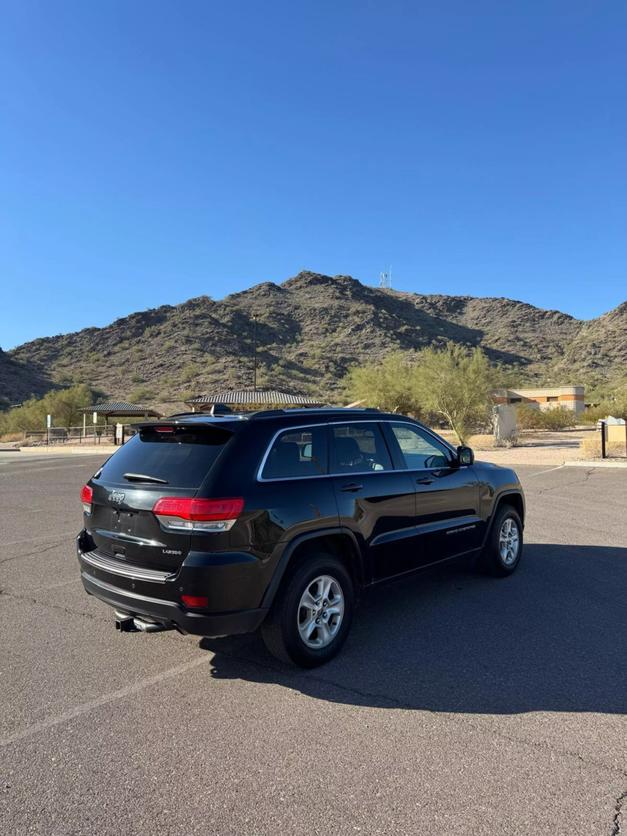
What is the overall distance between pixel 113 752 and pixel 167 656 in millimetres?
1297

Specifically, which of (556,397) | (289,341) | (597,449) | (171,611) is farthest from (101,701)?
(289,341)

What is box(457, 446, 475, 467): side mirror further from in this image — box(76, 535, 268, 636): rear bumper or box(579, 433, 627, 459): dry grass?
box(579, 433, 627, 459): dry grass

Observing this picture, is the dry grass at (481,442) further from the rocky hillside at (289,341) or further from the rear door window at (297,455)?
the rocky hillside at (289,341)

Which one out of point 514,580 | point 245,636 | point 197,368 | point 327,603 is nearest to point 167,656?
point 245,636

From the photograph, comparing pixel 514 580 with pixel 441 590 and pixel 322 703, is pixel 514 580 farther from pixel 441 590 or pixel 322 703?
pixel 322 703

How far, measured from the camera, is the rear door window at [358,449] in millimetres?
4656

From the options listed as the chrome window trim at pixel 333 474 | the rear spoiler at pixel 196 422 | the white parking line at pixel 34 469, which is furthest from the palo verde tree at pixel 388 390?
the rear spoiler at pixel 196 422

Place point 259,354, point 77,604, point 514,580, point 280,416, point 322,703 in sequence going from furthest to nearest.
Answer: point 259,354 < point 514,580 < point 77,604 < point 280,416 < point 322,703

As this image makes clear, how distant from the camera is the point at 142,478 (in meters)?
4.13

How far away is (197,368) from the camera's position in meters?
78.4

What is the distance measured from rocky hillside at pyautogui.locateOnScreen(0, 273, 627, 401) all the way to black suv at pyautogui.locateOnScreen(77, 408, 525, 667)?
205 feet

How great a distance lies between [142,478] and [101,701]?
1389 mm

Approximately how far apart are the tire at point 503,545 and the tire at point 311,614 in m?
2.28

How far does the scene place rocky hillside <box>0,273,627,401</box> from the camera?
77.1 m
